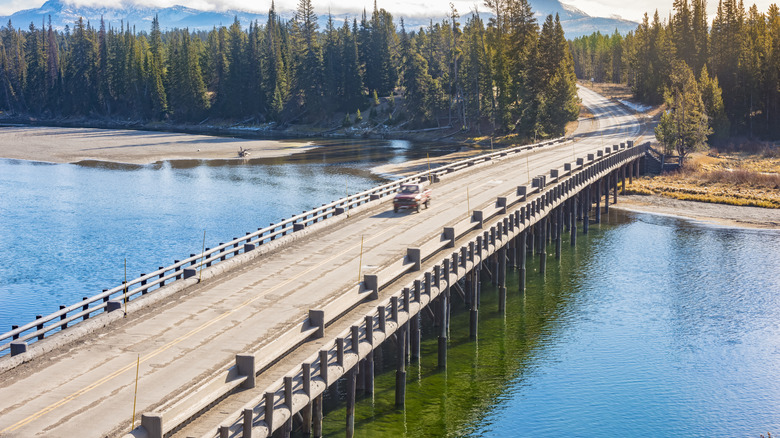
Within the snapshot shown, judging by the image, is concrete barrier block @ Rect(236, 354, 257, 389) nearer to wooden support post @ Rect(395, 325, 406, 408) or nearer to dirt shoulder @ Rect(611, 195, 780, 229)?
wooden support post @ Rect(395, 325, 406, 408)

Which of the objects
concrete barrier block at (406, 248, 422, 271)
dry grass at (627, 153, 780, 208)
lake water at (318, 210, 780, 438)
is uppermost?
concrete barrier block at (406, 248, 422, 271)

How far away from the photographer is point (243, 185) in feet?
297

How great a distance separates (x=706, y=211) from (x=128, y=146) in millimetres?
101537

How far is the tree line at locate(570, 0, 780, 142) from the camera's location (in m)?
104

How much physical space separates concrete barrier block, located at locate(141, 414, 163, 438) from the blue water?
24773mm

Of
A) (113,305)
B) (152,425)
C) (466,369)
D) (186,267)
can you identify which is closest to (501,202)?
(466,369)

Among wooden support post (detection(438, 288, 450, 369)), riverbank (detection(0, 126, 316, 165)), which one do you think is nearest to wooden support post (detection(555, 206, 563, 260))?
wooden support post (detection(438, 288, 450, 369))

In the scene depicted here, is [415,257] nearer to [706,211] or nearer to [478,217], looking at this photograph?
[478,217]

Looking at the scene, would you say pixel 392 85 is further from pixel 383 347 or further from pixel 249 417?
pixel 249 417

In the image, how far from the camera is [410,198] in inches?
1767

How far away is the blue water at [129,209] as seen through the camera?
155 ft

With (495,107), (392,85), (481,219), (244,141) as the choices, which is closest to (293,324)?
(481,219)

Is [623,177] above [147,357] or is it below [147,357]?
above

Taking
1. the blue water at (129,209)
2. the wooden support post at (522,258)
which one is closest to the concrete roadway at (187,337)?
the wooden support post at (522,258)
